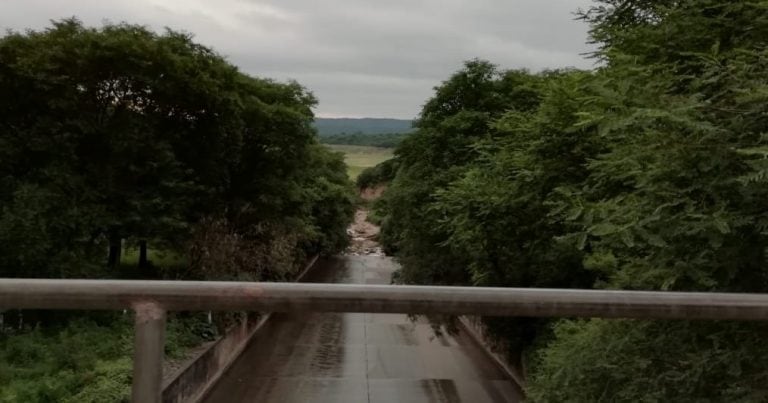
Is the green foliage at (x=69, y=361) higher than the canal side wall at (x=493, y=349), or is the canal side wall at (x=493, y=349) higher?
the green foliage at (x=69, y=361)

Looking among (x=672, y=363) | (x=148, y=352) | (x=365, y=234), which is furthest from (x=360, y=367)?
(x=365, y=234)

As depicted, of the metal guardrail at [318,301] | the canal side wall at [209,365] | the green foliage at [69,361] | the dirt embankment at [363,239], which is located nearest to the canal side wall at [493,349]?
the canal side wall at [209,365]

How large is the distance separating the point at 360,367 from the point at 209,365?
4828mm

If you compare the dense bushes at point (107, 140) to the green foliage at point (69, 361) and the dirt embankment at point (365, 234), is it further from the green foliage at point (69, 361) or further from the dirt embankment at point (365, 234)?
the dirt embankment at point (365, 234)

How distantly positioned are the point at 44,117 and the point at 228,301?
57.7 ft

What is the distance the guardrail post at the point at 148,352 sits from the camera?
1635 millimetres

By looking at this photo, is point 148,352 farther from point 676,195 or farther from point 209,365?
point 209,365

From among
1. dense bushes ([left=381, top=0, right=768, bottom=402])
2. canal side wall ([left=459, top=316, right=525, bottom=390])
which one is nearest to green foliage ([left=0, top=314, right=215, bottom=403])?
dense bushes ([left=381, top=0, right=768, bottom=402])

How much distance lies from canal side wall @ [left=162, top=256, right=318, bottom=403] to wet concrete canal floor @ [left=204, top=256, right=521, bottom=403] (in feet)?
1.12

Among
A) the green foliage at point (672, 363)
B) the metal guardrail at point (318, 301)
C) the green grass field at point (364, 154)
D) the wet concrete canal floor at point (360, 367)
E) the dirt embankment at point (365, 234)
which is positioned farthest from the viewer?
the green grass field at point (364, 154)

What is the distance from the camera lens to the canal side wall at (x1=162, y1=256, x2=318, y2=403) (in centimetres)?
1427

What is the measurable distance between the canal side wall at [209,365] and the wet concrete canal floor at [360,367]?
34 centimetres

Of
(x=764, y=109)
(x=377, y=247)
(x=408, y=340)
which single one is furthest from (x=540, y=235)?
(x=377, y=247)

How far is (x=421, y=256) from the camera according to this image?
20.7 m
